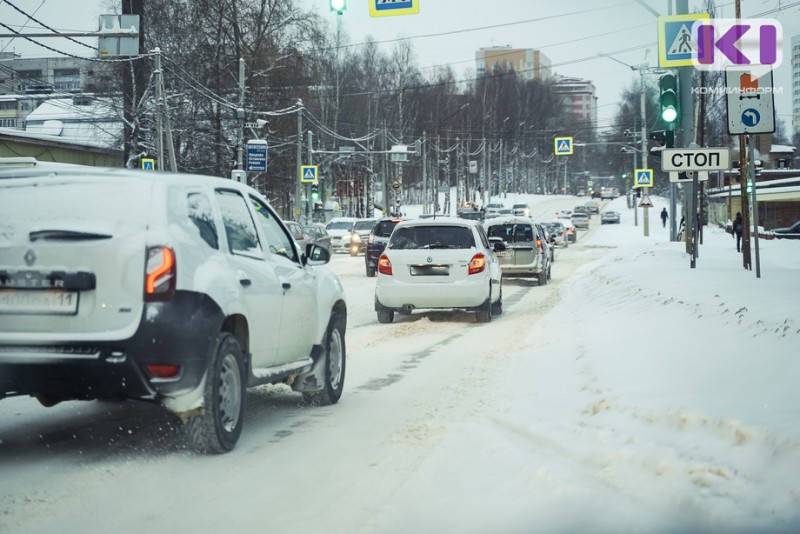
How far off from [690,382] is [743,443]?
207 centimetres

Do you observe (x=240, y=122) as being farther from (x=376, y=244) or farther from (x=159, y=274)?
(x=159, y=274)

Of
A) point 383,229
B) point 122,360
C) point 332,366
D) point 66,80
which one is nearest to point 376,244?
point 383,229

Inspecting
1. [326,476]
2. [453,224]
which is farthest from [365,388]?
[453,224]

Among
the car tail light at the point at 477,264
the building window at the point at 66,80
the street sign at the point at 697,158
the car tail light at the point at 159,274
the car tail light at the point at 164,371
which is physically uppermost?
the building window at the point at 66,80

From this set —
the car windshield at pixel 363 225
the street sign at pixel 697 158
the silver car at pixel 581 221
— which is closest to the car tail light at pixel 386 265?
the street sign at pixel 697 158

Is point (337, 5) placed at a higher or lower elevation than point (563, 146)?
lower

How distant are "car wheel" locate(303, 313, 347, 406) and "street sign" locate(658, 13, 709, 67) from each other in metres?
17.1

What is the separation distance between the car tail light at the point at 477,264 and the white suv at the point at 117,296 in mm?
10212

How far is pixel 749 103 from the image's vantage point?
1691 cm

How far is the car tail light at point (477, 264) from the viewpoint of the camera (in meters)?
16.8

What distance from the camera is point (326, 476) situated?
6152 millimetres

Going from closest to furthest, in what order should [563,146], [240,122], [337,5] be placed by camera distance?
[337,5] → [240,122] → [563,146]

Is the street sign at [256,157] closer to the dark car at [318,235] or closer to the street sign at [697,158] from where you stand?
the dark car at [318,235]

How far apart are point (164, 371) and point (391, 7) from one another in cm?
1409
